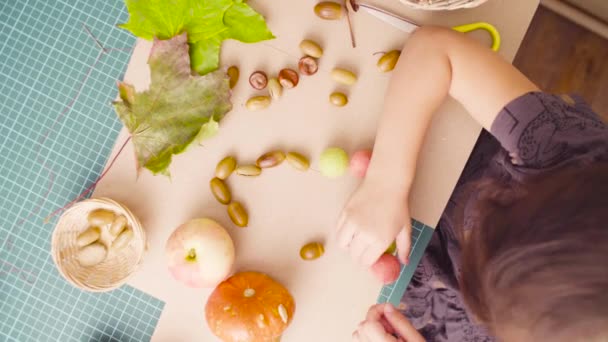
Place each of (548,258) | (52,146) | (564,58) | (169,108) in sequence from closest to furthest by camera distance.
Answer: (548,258) → (169,108) → (52,146) → (564,58)

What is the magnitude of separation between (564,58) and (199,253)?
3.23 feet

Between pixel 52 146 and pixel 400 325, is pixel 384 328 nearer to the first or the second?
pixel 400 325

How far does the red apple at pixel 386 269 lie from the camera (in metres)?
0.77

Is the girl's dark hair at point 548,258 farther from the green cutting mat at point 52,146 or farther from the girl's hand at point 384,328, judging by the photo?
the green cutting mat at point 52,146

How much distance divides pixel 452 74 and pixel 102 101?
58 cm

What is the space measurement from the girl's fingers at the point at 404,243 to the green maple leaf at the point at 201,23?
35 centimetres

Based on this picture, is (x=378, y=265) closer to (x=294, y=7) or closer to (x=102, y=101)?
(x=294, y=7)

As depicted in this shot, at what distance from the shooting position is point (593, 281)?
1.66 ft

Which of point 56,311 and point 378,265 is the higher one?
point 378,265

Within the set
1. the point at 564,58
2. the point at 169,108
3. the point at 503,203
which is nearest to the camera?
the point at 503,203

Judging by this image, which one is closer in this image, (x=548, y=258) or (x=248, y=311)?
(x=548, y=258)

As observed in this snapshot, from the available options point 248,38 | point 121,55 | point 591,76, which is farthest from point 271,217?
point 591,76

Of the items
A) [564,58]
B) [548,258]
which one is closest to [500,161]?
[548,258]

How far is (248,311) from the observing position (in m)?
0.73
